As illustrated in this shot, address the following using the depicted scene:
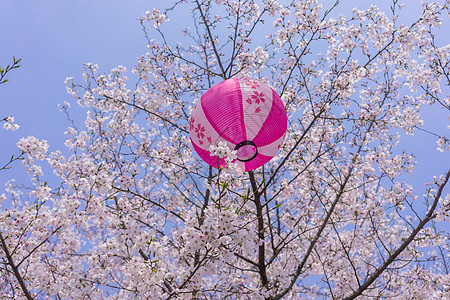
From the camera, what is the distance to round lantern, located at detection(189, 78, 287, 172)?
3.12m

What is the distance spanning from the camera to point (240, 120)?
10.2 ft

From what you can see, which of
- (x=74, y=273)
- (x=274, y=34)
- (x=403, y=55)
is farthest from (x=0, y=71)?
(x=403, y=55)

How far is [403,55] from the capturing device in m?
6.38

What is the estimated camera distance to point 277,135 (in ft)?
11.2

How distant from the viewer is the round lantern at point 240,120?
3.12 meters

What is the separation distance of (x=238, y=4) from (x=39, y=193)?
417 centimetres

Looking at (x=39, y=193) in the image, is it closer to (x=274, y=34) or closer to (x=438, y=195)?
(x=274, y=34)

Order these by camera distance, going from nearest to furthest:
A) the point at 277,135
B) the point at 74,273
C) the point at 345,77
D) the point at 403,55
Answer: the point at 277,135, the point at 74,273, the point at 345,77, the point at 403,55

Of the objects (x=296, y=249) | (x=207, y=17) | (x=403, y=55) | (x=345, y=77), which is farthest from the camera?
(x=296, y=249)

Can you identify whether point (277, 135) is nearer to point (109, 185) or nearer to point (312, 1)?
point (109, 185)

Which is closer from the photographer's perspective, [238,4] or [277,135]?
[277,135]

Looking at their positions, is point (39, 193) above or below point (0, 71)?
below

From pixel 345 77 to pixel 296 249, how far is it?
149 inches

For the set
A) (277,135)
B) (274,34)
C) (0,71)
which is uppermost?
(274,34)
